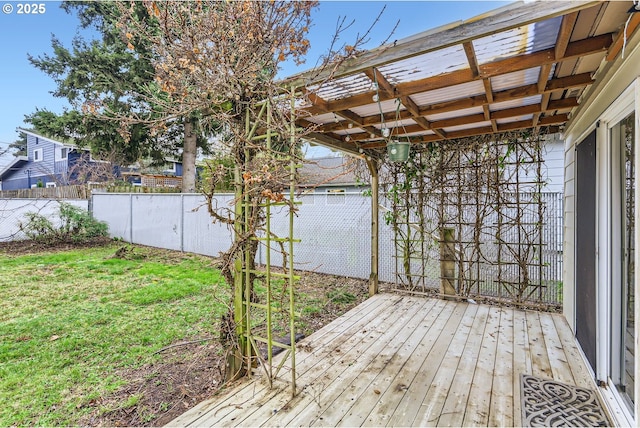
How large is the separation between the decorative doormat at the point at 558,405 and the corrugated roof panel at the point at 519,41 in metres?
2.20

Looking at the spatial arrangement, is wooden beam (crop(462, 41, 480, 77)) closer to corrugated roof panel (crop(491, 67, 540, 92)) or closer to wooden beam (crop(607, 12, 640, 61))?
corrugated roof panel (crop(491, 67, 540, 92))

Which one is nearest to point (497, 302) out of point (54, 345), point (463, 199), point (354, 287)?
point (463, 199)

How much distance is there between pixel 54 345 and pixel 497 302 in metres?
5.07

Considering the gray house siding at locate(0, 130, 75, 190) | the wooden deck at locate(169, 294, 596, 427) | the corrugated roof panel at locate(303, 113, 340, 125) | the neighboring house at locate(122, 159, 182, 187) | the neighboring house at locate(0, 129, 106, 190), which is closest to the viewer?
the wooden deck at locate(169, 294, 596, 427)

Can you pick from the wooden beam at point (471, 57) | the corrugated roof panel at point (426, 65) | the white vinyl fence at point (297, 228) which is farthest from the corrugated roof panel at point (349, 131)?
the wooden beam at point (471, 57)

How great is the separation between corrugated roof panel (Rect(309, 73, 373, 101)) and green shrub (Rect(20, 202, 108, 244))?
30.0 ft

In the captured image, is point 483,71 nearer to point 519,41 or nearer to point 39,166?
point 519,41

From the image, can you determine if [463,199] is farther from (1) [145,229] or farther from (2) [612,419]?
(1) [145,229]

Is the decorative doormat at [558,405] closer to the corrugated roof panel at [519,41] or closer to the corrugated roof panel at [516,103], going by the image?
the corrugated roof panel at [519,41]

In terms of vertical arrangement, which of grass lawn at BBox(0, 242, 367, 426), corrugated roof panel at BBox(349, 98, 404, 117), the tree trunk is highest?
the tree trunk

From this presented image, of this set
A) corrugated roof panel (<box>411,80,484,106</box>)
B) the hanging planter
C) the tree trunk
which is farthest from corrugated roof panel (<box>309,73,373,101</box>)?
the tree trunk

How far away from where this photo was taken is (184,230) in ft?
26.0

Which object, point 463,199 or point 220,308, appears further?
point 463,199

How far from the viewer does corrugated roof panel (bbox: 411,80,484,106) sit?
251cm
